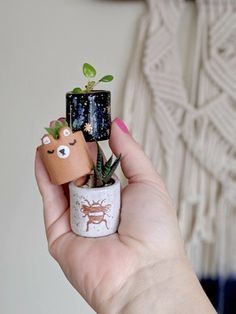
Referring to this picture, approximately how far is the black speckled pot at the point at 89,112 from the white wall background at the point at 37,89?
343 mm

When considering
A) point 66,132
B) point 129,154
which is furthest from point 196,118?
point 66,132

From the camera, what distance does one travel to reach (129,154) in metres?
0.63

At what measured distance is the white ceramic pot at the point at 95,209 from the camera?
543 millimetres

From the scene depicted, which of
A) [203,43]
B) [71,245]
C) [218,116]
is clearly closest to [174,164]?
[218,116]

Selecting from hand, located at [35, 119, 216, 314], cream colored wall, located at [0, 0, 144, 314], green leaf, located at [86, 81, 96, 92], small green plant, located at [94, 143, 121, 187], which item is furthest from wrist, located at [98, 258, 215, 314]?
cream colored wall, located at [0, 0, 144, 314]

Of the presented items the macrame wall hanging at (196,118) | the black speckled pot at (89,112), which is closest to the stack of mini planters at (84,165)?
the black speckled pot at (89,112)

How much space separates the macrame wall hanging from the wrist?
1.01ft

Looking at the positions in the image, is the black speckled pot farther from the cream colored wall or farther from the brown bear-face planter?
the cream colored wall

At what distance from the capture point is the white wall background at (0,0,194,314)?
2.97ft

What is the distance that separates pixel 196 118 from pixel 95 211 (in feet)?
1.27

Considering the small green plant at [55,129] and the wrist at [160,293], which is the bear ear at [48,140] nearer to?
the small green plant at [55,129]

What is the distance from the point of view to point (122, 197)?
0.62 metres

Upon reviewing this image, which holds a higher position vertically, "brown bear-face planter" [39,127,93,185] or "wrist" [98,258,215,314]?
"brown bear-face planter" [39,127,93,185]

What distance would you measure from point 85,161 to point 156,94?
0.35 metres
